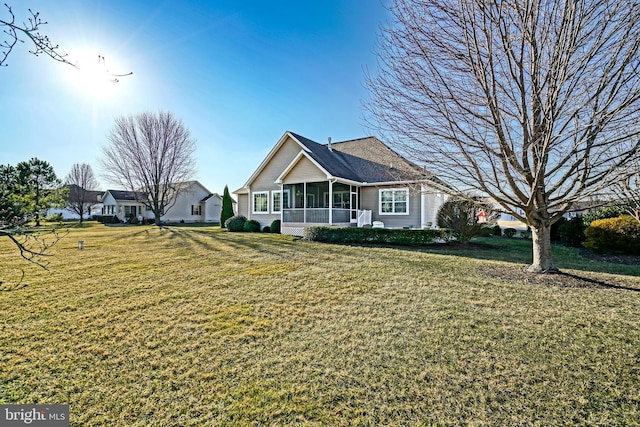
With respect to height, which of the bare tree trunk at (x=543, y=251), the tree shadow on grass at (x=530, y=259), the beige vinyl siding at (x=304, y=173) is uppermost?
the beige vinyl siding at (x=304, y=173)

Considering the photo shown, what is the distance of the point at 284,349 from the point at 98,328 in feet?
9.45

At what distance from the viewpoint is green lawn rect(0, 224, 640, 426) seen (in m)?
2.51

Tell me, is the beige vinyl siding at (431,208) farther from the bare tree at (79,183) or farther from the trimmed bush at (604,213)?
the bare tree at (79,183)

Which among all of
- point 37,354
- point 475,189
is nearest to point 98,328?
point 37,354

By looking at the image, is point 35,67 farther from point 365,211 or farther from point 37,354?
point 365,211

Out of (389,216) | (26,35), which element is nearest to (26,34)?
(26,35)

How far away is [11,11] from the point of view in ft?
7.10

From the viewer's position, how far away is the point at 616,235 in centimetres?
992

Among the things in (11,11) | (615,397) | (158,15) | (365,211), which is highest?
(158,15)

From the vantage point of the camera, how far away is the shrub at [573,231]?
1279 cm

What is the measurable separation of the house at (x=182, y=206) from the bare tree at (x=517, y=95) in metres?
39.4

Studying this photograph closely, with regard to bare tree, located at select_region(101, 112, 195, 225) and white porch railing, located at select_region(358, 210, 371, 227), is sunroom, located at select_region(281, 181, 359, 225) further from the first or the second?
bare tree, located at select_region(101, 112, 195, 225)

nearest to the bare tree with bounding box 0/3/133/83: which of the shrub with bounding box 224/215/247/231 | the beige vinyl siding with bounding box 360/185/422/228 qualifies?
the beige vinyl siding with bounding box 360/185/422/228

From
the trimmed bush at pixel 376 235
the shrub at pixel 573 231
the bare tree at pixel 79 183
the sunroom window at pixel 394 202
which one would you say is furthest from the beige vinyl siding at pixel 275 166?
the bare tree at pixel 79 183
